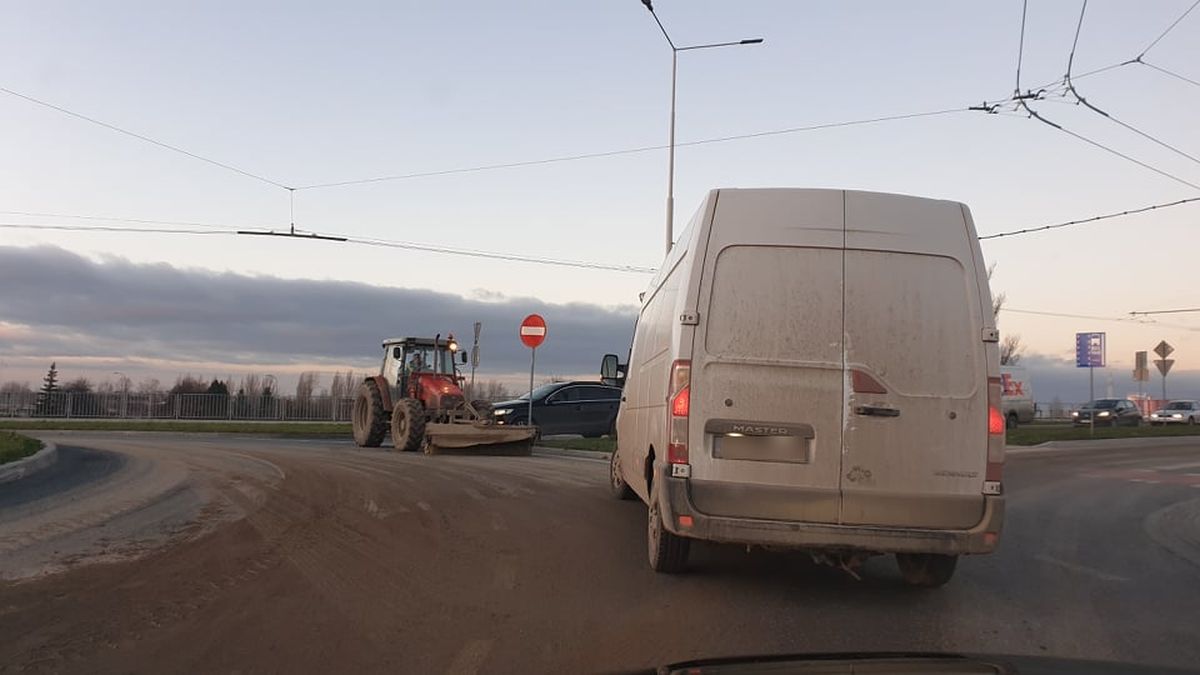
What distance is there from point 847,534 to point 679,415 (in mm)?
1315

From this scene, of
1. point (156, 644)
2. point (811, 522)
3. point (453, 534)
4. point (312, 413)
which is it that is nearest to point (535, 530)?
point (453, 534)

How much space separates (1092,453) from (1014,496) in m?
12.4

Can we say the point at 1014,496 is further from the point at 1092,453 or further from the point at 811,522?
the point at 1092,453

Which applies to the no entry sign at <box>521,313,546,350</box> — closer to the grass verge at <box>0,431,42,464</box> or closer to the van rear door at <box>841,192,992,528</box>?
the grass verge at <box>0,431,42,464</box>

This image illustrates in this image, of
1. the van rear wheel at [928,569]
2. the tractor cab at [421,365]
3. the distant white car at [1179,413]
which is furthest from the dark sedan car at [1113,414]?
the van rear wheel at [928,569]

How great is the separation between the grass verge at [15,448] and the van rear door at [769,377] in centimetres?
1057

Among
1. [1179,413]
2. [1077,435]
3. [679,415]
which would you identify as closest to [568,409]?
[1077,435]

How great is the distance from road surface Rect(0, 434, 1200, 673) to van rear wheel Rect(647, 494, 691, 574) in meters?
0.14

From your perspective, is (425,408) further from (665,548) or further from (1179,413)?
(1179,413)

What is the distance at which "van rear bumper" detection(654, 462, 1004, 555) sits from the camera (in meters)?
5.77

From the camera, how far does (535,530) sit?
8.79 m

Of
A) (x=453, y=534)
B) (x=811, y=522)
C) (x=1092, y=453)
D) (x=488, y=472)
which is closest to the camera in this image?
(x=811, y=522)

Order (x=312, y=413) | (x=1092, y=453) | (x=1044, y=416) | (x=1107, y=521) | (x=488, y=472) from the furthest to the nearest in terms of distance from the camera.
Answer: (x=1044, y=416), (x=312, y=413), (x=1092, y=453), (x=488, y=472), (x=1107, y=521)

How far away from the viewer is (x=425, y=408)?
21438mm
